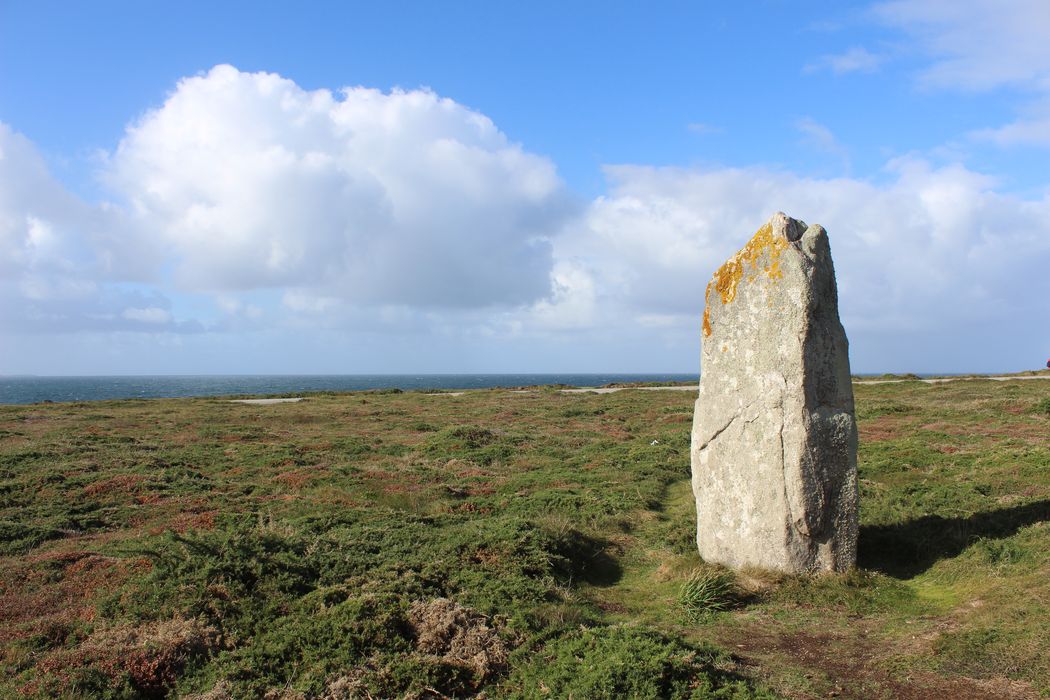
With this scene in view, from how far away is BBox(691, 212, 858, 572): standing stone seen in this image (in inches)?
355

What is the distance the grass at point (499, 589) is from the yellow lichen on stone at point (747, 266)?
426 centimetres

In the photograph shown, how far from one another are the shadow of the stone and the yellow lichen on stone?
4.49 metres

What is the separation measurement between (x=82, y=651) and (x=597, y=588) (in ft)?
21.8

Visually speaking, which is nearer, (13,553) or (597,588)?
(597,588)

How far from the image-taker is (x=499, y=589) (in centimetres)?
860

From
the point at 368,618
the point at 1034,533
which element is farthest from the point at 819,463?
the point at 368,618

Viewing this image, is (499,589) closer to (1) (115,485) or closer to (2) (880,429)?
(1) (115,485)

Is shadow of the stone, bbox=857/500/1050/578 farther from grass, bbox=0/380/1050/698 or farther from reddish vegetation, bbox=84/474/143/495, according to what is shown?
reddish vegetation, bbox=84/474/143/495

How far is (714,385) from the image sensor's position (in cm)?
1011

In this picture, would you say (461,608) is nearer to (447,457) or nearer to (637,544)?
(637,544)

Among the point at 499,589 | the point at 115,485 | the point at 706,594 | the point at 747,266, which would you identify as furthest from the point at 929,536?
the point at 115,485

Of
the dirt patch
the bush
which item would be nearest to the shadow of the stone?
the bush

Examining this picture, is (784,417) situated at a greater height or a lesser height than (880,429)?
greater

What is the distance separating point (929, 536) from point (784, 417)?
3672 mm
